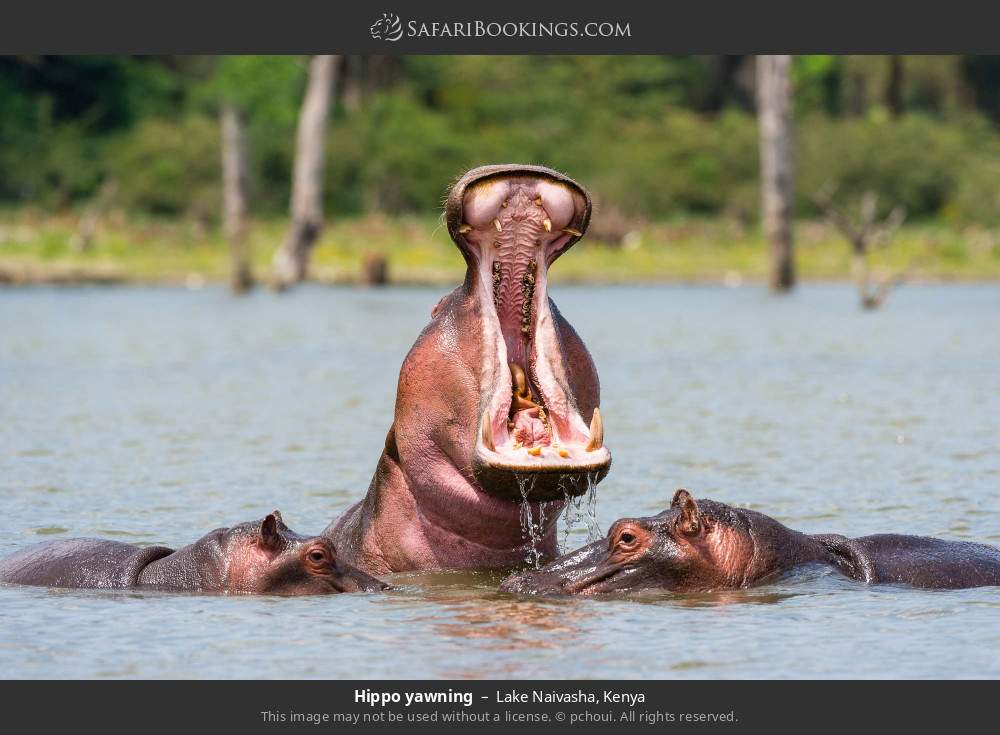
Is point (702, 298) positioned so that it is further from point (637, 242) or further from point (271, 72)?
point (271, 72)

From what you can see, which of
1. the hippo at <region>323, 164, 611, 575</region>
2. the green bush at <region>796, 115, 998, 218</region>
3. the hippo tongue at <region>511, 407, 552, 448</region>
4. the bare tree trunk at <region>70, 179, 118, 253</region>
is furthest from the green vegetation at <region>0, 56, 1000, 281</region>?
the hippo tongue at <region>511, 407, 552, 448</region>

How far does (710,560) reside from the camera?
719 cm

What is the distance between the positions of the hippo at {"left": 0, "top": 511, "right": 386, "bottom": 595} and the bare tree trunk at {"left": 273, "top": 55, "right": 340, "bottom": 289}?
27.5m

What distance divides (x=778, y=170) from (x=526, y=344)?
2718 centimetres

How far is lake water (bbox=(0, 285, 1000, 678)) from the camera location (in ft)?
21.3

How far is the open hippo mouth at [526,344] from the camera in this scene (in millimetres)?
6914

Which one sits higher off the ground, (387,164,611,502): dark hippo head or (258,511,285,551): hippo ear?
(387,164,611,502): dark hippo head

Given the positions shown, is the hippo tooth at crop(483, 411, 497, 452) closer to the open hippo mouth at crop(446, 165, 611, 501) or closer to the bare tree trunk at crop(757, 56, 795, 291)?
the open hippo mouth at crop(446, 165, 611, 501)

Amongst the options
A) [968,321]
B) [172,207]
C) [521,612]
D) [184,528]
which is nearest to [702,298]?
[968,321]

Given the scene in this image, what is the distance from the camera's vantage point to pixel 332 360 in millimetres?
20062

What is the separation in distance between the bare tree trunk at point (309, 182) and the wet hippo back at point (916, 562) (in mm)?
27993

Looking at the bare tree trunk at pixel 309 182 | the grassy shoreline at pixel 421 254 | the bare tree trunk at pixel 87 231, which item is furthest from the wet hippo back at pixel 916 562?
the bare tree trunk at pixel 87 231

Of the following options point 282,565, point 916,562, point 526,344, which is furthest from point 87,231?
point 916,562
